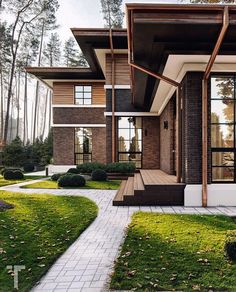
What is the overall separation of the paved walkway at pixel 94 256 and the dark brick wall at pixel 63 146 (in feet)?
38.1

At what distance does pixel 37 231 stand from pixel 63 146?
13.4 metres

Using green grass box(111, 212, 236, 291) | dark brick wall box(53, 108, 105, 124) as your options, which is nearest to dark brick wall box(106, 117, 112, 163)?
dark brick wall box(53, 108, 105, 124)

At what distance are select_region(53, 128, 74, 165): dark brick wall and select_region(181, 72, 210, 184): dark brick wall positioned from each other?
38.8 ft

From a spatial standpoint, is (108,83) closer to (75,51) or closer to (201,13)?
(201,13)

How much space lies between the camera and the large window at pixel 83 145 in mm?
18625

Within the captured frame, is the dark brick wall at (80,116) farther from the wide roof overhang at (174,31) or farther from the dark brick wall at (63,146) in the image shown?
the wide roof overhang at (174,31)

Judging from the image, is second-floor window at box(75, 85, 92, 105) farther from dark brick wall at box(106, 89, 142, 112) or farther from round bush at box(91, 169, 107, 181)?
round bush at box(91, 169, 107, 181)

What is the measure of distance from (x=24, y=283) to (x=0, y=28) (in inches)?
1051

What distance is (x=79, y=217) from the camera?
6.66m

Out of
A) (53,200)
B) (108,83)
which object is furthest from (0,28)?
(53,200)

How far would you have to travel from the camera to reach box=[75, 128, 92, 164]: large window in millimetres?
18625

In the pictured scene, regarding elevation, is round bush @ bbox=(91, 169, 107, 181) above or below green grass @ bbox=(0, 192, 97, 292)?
above

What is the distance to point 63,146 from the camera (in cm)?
1867

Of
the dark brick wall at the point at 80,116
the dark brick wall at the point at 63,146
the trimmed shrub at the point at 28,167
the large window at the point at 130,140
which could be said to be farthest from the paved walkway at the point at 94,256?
the trimmed shrub at the point at 28,167
